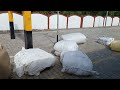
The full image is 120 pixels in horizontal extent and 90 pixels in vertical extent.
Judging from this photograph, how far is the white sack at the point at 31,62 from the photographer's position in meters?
5.26

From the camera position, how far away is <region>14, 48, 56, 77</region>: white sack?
526 centimetres

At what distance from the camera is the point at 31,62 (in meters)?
5.23

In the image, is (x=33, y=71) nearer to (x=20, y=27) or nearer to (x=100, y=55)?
(x=100, y=55)

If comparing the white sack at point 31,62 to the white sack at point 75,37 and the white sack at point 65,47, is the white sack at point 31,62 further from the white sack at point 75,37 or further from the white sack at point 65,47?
the white sack at point 75,37

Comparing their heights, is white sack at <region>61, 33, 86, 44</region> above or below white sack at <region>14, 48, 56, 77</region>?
above

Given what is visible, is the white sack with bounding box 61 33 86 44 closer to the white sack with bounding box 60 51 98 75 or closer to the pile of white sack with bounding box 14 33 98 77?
the pile of white sack with bounding box 14 33 98 77

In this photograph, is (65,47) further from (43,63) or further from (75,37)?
(75,37)

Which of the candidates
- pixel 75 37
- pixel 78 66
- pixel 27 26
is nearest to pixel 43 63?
pixel 78 66

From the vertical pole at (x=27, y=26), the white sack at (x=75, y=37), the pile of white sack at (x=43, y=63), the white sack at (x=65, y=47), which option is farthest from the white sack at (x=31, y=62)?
the white sack at (x=75, y=37)

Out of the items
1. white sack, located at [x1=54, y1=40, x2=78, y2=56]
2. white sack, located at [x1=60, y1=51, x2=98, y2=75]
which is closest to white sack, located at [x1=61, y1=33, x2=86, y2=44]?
white sack, located at [x1=54, y1=40, x2=78, y2=56]
